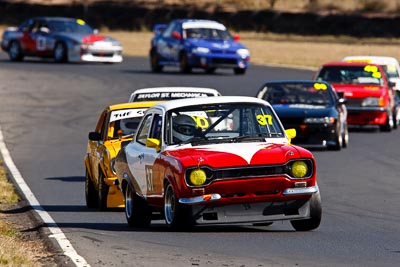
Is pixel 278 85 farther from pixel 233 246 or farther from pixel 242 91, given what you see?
pixel 233 246

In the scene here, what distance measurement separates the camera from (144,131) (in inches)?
545

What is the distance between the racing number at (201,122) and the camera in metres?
13.0

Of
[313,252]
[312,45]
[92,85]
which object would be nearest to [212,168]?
[313,252]

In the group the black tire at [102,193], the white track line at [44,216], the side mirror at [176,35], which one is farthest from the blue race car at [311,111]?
the side mirror at [176,35]

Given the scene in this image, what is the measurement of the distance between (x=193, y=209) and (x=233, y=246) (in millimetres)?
906

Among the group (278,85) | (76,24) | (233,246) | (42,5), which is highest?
(233,246)

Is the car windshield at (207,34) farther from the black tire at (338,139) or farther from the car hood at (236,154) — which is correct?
the car hood at (236,154)

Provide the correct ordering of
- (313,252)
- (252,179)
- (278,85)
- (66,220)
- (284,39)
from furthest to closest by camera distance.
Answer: (284,39), (278,85), (66,220), (252,179), (313,252)

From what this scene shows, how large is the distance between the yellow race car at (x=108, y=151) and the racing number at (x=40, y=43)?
2888cm

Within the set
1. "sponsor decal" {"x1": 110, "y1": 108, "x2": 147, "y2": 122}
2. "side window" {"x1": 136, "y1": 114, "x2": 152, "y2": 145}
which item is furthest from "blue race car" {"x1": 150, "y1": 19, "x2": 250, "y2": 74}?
"side window" {"x1": 136, "y1": 114, "x2": 152, "y2": 145}

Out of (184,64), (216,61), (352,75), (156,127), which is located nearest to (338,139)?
(352,75)

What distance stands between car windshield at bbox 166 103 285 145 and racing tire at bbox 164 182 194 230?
0.60 m

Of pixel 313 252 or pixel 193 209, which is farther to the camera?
pixel 193 209

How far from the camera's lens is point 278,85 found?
83.3 ft
